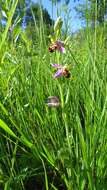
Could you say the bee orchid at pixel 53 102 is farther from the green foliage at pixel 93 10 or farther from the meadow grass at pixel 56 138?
the green foliage at pixel 93 10

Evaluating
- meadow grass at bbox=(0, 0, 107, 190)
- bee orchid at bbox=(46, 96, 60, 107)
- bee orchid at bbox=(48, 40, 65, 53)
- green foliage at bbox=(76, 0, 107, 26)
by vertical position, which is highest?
green foliage at bbox=(76, 0, 107, 26)

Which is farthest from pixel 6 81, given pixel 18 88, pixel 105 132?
pixel 105 132

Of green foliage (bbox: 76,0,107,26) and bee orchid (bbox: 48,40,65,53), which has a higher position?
green foliage (bbox: 76,0,107,26)

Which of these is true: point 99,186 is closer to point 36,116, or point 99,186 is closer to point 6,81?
point 36,116

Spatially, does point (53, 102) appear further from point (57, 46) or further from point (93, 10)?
point (93, 10)

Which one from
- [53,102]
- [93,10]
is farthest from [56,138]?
[93,10]

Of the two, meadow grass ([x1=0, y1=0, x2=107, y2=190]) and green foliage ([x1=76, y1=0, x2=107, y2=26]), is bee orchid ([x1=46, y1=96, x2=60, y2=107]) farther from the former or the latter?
green foliage ([x1=76, y1=0, x2=107, y2=26])

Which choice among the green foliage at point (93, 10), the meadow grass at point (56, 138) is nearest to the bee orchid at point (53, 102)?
the meadow grass at point (56, 138)

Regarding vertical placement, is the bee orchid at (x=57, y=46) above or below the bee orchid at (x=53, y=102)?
above

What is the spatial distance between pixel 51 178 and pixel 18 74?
0.41m

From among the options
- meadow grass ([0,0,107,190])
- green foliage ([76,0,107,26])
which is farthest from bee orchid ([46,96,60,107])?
green foliage ([76,0,107,26])


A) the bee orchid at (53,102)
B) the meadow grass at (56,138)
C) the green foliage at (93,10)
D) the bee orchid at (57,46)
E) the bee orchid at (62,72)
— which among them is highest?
the green foliage at (93,10)

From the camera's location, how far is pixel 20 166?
85 cm

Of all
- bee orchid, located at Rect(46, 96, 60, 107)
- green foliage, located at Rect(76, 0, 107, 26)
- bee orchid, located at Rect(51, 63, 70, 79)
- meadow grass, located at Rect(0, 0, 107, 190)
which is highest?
green foliage, located at Rect(76, 0, 107, 26)
